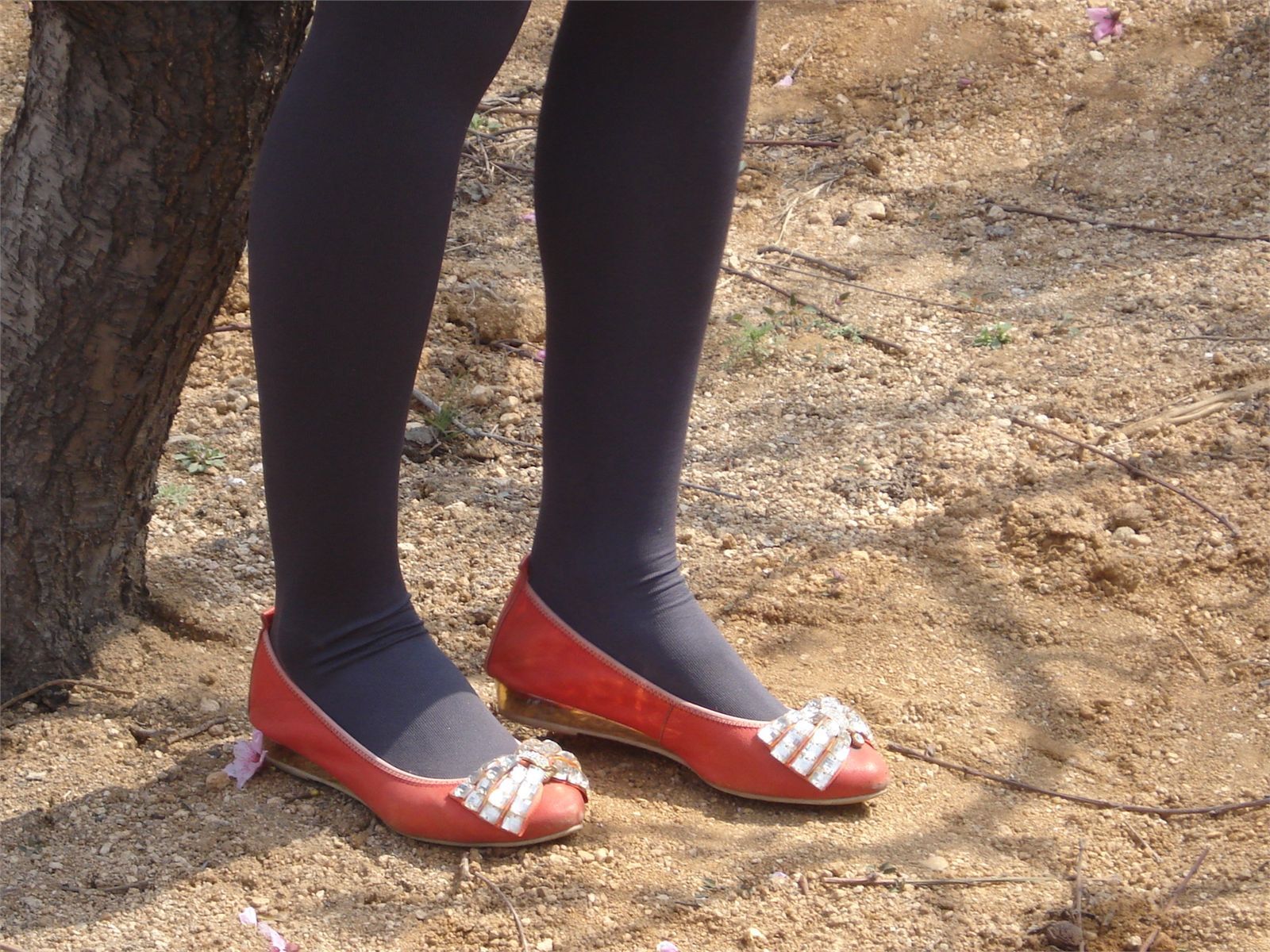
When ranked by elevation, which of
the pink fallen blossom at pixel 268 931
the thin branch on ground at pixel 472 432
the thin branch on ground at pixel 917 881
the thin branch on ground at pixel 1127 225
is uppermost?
the thin branch on ground at pixel 1127 225

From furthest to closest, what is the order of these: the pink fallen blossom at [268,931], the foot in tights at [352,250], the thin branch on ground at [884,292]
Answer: the thin branch on ground at [884,292]
the pink fallen blossom at [268,931]
the foot in tights at [352,250]

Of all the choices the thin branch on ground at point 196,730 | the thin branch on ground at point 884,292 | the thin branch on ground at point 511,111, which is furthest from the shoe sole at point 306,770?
the thin branch on ground at point 511,111

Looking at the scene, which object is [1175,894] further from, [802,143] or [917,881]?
[802,143]

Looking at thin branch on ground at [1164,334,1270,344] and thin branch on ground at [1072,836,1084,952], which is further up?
thin branch on ground at [1164,334,1270,344]

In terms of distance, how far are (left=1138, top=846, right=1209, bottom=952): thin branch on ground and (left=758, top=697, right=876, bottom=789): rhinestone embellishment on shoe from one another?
12.0 inches

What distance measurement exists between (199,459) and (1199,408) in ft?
5.08

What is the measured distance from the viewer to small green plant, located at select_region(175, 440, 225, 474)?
6.12 ft

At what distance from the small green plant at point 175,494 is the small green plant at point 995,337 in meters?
1.36

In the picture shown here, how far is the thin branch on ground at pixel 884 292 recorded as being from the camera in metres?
2.38

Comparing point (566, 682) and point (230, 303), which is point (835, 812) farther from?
Answer: point (230, 303)

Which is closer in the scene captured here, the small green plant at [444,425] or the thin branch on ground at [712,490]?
the thin branch on ground at [712,490]

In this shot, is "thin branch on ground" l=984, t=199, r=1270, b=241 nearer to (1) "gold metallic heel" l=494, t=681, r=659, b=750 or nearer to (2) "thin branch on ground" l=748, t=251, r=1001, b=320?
(2) "thin branch on ground" l=748, t=251, r=1001, b=320

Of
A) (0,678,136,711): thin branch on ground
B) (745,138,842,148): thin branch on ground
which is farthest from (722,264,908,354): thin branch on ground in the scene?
(0,678,136,711): thin branch on ground

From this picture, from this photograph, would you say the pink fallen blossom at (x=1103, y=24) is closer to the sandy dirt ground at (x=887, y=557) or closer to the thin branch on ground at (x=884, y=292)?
the sandy dirt ground at (x=887, y=557)
